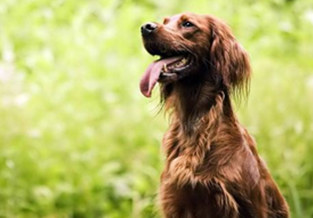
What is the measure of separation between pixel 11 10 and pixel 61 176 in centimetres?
194

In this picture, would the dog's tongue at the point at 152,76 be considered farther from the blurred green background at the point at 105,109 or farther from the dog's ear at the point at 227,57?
the blurred green background at the point at 105,109

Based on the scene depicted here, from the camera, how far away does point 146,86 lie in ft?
13.7

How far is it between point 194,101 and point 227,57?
10.7 inches

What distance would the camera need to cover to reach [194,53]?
4223 mm

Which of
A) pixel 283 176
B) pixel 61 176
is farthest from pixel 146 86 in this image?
pixel 61 176

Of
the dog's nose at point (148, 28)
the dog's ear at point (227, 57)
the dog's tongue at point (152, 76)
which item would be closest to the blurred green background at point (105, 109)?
the dog's ear at point (227, 57)

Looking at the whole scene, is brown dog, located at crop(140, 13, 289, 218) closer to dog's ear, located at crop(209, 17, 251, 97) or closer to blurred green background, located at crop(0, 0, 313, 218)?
dog's ear, located at crop(209, 17, 251, 97)

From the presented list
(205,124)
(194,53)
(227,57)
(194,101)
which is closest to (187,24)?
(194,53)

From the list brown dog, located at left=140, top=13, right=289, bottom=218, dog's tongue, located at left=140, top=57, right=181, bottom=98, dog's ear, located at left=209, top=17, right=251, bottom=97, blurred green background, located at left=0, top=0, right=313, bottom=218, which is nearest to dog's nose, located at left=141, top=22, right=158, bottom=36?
brown dog, located at left=140, top=13, right=289, bottom=218

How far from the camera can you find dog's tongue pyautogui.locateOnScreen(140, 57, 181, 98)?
4.12 meters

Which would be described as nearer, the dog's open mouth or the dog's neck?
the dog's open mouth

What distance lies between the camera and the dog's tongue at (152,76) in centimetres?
412

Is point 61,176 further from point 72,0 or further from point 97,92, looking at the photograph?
point 72,0

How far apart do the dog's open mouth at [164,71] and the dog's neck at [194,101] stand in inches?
4.5
